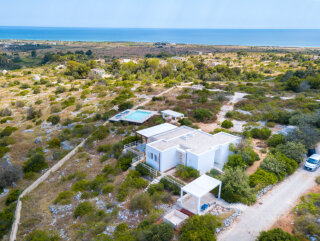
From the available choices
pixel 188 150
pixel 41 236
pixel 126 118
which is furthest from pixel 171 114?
pixel 41 236

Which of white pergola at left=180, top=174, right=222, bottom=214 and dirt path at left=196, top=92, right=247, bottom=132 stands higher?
white pergola at left=180, top=174, right=222, bottom=214

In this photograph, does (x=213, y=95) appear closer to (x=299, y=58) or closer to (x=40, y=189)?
(x=40, y=189)

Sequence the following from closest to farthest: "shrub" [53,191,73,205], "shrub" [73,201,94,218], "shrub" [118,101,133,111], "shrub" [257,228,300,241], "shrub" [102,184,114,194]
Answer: "shrub" [257,228,300,241] < "shrub" [73,201,94,218] < "shrub" [53,191,73,205] < "shrub" [102,184,114,194] < "shrub" [118,101,133,111]

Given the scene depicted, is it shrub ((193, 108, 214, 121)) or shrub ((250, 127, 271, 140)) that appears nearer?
shrub ((250, 127, 271, 140))

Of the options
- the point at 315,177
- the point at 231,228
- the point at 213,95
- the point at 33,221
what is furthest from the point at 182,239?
the point at 213,95

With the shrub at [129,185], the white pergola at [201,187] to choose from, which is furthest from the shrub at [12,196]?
the white pergola at [201,187]

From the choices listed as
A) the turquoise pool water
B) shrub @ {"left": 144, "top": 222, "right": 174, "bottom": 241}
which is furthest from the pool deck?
shrub @ {"left": 144, "top": 222, "right": 174, "bottom": 241}

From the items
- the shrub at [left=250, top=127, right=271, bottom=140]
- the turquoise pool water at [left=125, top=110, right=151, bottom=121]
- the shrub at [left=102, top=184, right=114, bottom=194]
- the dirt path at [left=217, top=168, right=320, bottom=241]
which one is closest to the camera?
the dirt path at [left=217, top=168, right=320, bottom=241]

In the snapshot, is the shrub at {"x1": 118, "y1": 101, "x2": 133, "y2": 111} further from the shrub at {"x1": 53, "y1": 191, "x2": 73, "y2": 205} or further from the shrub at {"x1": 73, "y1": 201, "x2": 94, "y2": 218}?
the shrub at {"x1": 73, "y1": 201, "x2": 94, "y2": 218}
